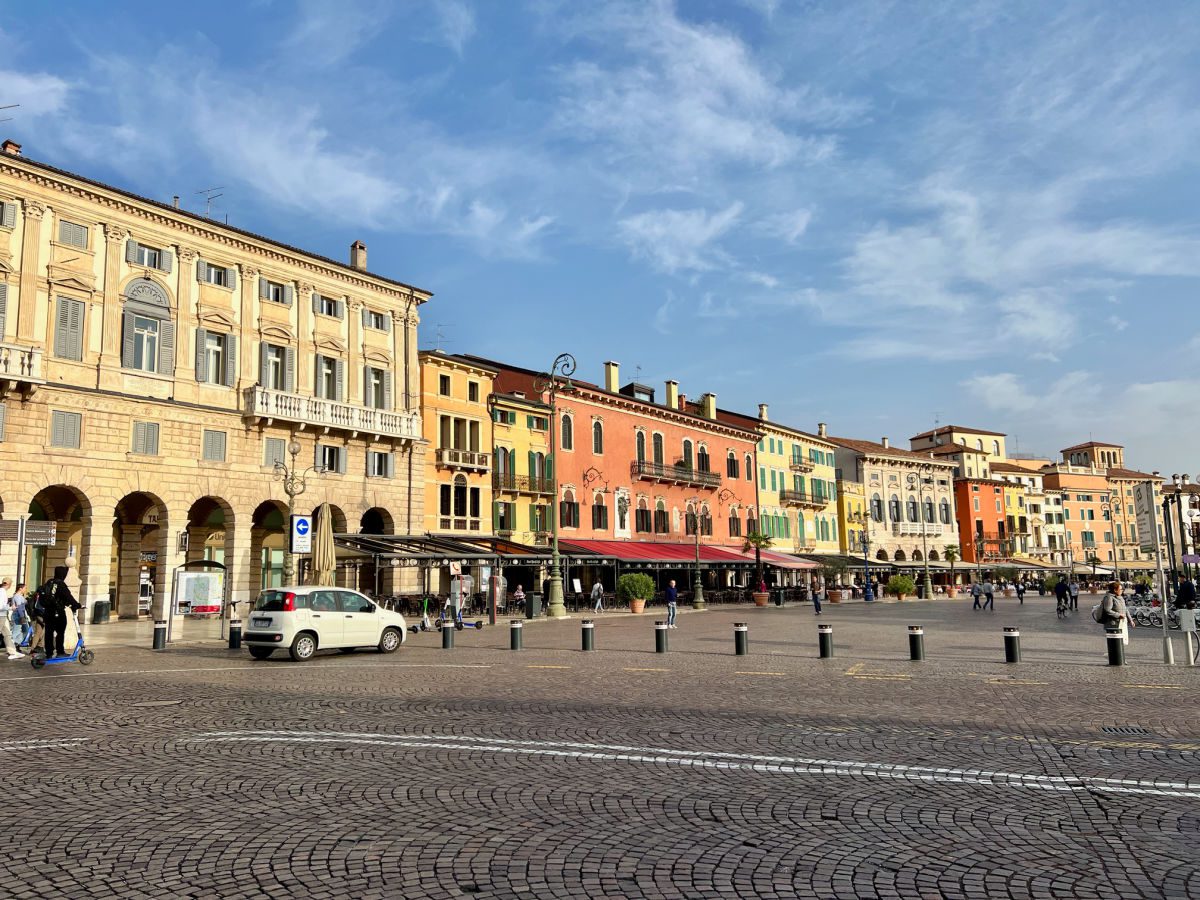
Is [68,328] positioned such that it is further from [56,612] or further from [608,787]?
[608,787]

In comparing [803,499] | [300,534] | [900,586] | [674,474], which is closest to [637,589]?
[674,474]

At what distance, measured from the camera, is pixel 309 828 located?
→ 571cm

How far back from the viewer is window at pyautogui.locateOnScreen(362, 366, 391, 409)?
123 ft

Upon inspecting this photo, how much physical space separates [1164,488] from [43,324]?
12390cm

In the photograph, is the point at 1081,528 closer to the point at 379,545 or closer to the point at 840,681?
the point at 379,545

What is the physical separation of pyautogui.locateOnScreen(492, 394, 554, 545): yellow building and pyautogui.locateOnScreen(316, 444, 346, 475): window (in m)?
7.92

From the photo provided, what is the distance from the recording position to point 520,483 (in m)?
42.8

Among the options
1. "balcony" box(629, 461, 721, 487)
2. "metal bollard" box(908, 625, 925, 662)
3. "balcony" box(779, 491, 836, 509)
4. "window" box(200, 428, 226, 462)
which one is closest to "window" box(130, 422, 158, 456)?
"window" box(200, 428, 226, 462)

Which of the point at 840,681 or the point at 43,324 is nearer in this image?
the point at 840,681

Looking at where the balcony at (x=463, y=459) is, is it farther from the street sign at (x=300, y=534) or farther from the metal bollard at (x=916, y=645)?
the metal bollard at (x=916, y=645)

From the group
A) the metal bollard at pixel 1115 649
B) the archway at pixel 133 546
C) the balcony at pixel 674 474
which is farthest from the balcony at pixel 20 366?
the balcony at pixel 674 474

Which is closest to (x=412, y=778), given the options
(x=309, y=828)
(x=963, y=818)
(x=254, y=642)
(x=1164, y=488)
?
(x=309, y=828)

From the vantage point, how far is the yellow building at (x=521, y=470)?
42.2 meters

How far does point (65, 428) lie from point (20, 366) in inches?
90.3
